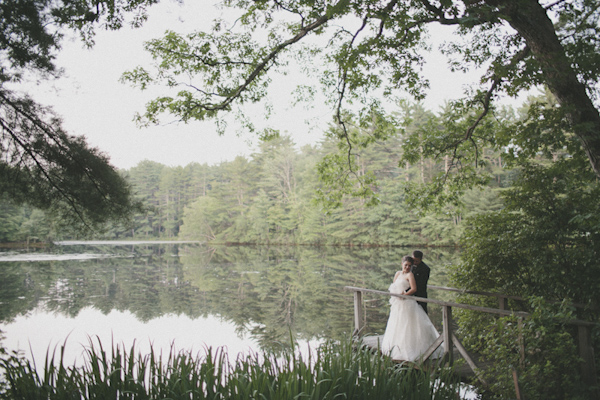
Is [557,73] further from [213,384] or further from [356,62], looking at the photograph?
[213,384]

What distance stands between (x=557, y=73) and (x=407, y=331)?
4078 mm

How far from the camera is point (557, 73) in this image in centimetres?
418

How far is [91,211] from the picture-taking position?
5.85m

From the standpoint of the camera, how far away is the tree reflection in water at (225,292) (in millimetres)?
12031

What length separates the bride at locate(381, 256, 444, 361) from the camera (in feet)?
20.6

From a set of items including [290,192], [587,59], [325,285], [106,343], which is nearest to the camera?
[587,59]

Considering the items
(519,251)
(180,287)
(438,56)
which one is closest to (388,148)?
(180,287)

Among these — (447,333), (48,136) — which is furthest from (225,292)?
(447,333)

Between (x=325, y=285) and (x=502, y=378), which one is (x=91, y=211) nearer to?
(x=502, y=378)

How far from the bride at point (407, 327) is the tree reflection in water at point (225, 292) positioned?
1.93 metres

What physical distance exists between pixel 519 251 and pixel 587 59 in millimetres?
2373

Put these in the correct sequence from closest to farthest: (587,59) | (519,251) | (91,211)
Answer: (587,59) < (519,251) < (91,211)

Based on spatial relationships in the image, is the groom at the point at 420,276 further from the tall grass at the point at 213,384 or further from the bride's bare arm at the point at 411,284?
the tall grass at the point at 213,384

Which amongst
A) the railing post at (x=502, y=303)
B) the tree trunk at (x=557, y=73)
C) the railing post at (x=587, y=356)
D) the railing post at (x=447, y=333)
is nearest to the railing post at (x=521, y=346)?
the railing post at (x=587, y=356)
